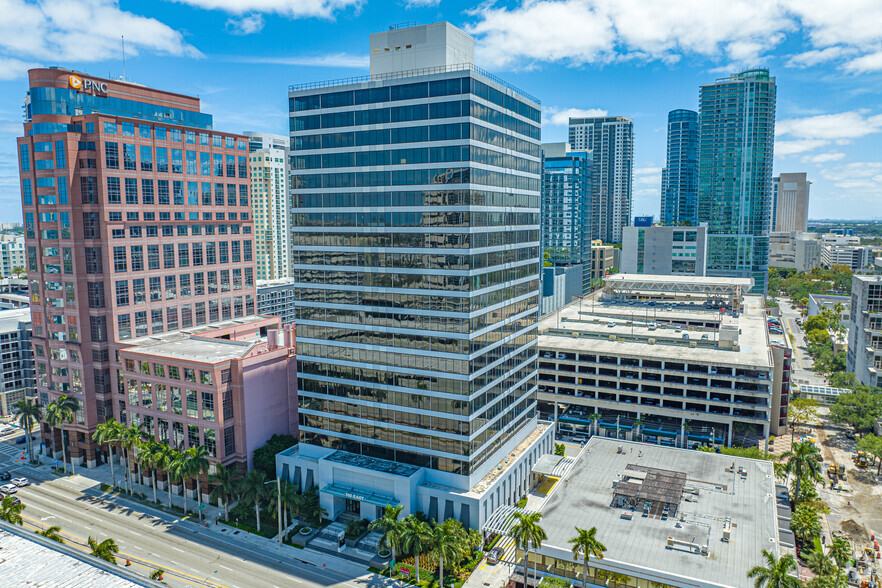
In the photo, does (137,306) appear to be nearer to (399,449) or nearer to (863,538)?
(399,449)

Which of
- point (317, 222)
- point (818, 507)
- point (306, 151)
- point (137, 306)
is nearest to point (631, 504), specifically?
point (818, 507)

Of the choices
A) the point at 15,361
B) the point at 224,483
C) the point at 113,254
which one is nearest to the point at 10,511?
the point at 224,483

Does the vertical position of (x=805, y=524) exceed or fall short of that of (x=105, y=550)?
it falls short

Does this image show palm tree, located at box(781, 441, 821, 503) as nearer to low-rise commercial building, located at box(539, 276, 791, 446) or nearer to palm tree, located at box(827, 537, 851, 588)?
palm tree, located at box(827, 537, 851, 588)

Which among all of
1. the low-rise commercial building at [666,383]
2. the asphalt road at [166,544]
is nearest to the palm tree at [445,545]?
the asphalt road at [166,544]

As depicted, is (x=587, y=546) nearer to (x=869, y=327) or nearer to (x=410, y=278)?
(x=410, y=278)

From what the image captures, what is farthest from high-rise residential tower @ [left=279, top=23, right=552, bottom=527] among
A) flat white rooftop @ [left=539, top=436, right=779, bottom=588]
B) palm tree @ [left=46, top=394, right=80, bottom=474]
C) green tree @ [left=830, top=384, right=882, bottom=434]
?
green tree @ [left=830, top=384, right=882, bottom=434]

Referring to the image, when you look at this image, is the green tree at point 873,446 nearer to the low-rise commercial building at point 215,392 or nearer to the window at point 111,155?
the low-rise commercial building at point 215,392
